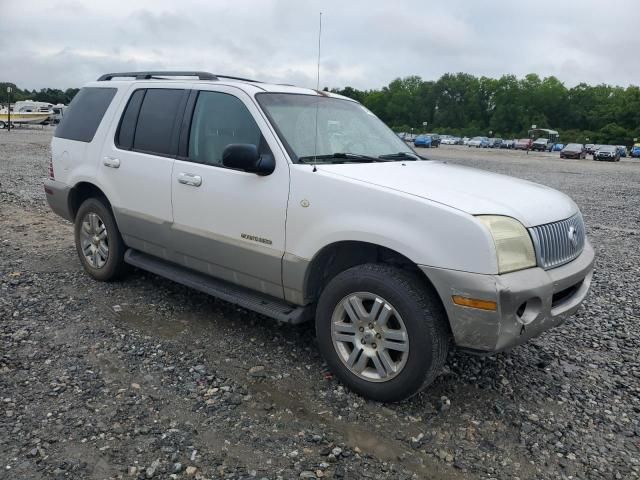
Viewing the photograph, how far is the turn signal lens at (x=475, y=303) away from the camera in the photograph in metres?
2.98

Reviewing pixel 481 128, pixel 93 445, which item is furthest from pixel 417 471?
pixel 481 128

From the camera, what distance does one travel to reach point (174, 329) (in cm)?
450

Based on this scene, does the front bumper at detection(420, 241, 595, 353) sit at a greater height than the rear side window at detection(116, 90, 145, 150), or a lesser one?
lesser

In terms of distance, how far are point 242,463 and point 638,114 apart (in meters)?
116

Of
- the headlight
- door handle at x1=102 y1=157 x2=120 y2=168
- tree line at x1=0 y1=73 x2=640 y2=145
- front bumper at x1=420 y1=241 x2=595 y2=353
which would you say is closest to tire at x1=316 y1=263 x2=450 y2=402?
front bumper at x1=420 y1=241 x2=595 y2=353

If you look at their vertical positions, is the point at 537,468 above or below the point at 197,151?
below

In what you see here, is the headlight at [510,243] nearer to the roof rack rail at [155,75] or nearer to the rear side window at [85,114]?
the roof rack rail at [155,75]

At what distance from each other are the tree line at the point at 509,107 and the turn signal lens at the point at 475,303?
103 metres

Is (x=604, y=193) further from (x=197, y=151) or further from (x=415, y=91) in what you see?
(x=415, y=91)

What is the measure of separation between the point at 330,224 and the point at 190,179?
1.38 m

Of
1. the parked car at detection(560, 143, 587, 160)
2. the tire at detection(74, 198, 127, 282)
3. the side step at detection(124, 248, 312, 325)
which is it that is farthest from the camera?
the parked car at detection(560, 143, 587, 160)

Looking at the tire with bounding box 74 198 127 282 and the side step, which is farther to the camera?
the tire with bounding box 74 198 127 282

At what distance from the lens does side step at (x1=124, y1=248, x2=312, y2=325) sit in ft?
12.5

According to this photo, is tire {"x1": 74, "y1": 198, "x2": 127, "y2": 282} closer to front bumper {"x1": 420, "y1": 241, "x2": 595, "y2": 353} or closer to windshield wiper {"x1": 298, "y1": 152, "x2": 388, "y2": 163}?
windshield wiper {"x1": 298, "y1": 152, "x2": 388, "y2": 163}
